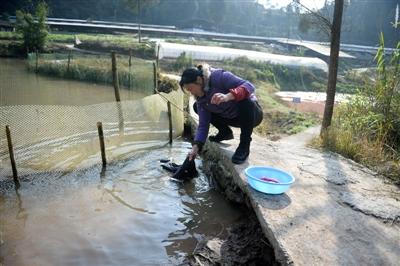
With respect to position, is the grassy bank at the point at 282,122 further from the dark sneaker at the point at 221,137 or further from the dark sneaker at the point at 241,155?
the dark sneaker at the point at 241,155

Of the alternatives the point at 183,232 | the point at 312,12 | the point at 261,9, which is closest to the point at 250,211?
the point at 183,232

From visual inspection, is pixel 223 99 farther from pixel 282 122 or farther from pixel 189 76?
pixel 282 122

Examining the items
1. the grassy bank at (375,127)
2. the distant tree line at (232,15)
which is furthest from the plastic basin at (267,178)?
the distant tree line at (232,15)

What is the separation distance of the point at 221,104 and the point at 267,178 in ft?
3.35

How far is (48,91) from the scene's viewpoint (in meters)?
13.1

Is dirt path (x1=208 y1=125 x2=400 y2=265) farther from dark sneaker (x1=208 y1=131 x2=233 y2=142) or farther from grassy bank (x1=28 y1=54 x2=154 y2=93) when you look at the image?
grassy bank (x1=28 y1=54 x2=154 y2=93)

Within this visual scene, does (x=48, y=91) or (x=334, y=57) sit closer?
(x=334, y=57)

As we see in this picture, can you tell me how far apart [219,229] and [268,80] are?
20.7 meters

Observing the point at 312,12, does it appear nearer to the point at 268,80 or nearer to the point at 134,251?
the point at 134,251

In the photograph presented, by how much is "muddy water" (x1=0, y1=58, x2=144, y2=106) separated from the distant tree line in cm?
3275

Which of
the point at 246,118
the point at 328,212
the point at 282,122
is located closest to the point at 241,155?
the point at 246,118

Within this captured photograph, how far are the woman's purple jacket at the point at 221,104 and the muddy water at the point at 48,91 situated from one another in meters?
7.03

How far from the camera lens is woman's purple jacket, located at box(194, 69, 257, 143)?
4383 millimetres

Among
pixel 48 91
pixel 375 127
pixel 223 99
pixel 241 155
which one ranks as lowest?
pixel 48 91
